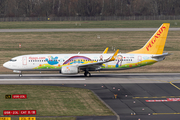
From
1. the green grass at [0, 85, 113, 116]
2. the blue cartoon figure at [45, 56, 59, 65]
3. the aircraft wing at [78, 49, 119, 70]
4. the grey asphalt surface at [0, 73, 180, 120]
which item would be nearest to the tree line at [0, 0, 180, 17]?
the blue cartoon figure at [45, 56, 59, 65]

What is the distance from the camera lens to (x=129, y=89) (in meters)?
38.8

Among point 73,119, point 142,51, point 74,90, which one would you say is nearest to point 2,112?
point 73,119

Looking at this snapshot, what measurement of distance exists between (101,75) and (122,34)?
42.9 m

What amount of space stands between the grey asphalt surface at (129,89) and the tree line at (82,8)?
121360 millimetres

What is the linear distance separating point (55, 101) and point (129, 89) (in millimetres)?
11057

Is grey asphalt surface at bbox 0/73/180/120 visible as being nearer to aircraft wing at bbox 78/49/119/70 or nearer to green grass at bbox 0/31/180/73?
aircraft wing at bbox 78/49/119/70

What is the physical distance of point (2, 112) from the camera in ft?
92.2

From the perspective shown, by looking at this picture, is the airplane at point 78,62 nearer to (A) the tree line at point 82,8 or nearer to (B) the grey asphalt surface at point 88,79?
(B) the grey asphalt surface at point 88,79

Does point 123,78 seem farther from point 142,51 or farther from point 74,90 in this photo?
point 74,90

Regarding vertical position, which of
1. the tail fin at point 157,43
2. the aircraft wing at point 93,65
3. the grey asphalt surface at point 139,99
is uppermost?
the tail fin at point 157,43

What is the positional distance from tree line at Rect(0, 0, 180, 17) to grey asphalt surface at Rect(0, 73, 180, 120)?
121 m

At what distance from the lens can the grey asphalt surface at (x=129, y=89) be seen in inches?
1095

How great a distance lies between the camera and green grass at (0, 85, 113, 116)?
28.4 metres

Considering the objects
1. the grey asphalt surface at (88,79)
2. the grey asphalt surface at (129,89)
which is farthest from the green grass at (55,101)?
the grey asphalt surface at (88,79)
